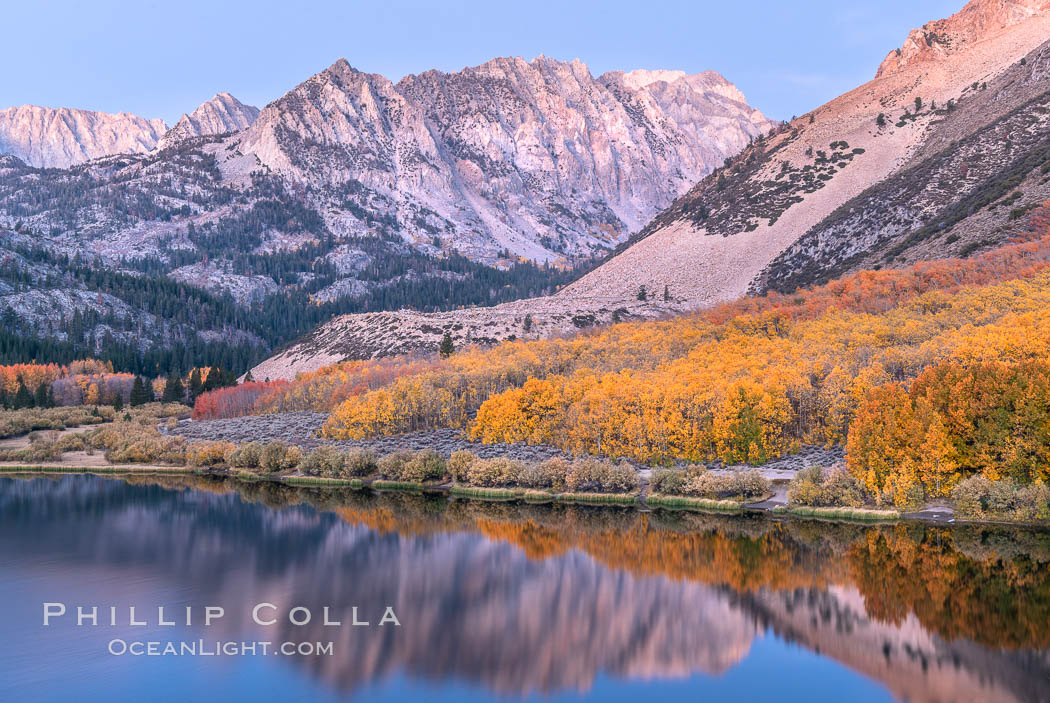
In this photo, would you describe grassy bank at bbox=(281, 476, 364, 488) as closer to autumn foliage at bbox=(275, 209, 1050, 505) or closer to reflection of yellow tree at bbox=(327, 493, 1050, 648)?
autumn foliage at bbox=(275, 209, 1050, 505)

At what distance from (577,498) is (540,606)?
27.2 meters

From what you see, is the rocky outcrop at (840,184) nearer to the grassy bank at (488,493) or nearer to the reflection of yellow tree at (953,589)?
the grassy bank at (488,493)

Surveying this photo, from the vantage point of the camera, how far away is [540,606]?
148ft

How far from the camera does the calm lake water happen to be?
115 feet

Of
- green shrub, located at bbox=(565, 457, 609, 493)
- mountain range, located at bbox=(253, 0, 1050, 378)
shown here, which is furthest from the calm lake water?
mountain range, located at bbox=(253, 0, 1050, 378)

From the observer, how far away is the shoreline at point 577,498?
58500 millimetres

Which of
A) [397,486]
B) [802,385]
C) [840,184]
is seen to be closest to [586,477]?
[397,486]

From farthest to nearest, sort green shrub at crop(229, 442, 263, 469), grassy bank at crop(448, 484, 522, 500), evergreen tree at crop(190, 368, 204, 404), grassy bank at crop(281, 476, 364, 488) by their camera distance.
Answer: evergreen tree at crop(190, 368, 204, 404) → green shrub at crop(229, 442, 263, 469) → grassy bank at crop(281, 476, 364, 488) → grassy bank at crop(448, 484, 522, 500)

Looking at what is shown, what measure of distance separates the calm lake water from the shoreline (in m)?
2.07

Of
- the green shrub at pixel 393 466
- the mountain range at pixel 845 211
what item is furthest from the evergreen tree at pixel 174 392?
the green shrub at pixel 393 466

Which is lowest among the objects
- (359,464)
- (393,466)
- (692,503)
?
(692,503)

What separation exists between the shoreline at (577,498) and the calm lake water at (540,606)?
207cm

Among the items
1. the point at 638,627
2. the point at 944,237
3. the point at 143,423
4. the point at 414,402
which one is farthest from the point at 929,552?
the point at 143,423

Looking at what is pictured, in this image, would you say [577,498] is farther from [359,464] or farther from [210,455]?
[210,455]
